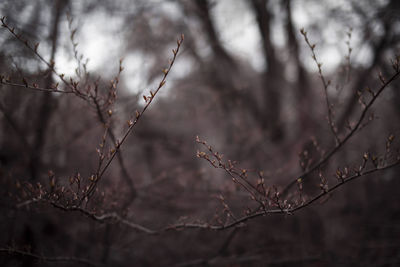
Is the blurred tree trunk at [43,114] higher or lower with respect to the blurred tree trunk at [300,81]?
lower

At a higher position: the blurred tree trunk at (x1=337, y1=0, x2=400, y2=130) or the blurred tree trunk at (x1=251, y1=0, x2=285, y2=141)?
the blurred tree trunk at (x1=251, y1=0, x2=285, y2=141)

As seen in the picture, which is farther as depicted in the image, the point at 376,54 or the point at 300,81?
the point at 300,81

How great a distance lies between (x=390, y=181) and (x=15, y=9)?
6.57 meters

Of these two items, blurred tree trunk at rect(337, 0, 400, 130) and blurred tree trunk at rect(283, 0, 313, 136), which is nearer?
blurred tree trunk at rect(337, 0, 400, 130)

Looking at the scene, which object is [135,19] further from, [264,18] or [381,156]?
[381,156]

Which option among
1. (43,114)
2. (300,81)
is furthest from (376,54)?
(43,114)

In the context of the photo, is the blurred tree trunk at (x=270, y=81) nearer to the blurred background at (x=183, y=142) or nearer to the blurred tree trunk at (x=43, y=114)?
the blurred background at (x=183, y=142)

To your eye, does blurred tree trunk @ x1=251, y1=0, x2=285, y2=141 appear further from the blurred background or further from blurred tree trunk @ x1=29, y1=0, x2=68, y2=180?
blurred tree trunk @ x1=29, y1=0, x2=68, y2=180

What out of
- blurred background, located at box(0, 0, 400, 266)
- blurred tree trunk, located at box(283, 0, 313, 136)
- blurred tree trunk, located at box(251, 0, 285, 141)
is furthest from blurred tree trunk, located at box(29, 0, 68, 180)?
blurred tree trunk, located at box(283, 0, 313, 136)

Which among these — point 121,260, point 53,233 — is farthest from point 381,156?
point 53,233

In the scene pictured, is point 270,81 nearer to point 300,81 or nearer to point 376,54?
point 300,81

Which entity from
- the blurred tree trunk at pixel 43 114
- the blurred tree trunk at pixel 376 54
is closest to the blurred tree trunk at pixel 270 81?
the blurred tree trunk at pixel 376 54

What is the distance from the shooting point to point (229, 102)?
6223 millimetres

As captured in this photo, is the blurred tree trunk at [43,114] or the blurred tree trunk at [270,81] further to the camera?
the blurred tree trunk at [270,81]
